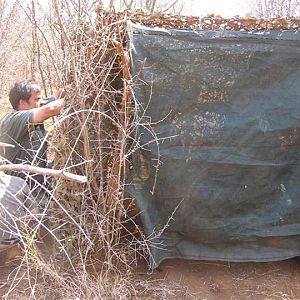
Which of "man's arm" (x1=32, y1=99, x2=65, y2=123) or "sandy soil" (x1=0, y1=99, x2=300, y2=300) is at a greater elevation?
"man's arm" (x1=32, y1=99, x2=65, y2=123)

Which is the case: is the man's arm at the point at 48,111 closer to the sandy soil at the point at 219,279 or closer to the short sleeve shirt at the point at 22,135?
the short sleeve shirt at the point at 22,135

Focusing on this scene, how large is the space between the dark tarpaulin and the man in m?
0.76

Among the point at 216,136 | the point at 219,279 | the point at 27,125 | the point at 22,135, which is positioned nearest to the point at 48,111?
the point at 27,125

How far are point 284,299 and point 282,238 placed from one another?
1.45 feet

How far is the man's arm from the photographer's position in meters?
3.48

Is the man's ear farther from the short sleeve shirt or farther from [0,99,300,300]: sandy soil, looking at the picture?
[0,99,300,300]: sandy soil

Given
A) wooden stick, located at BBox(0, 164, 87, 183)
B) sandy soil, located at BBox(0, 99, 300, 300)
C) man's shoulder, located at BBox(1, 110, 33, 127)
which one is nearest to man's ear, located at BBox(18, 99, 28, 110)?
man's shoulder, located at BBox(1, 110, 33, 127)

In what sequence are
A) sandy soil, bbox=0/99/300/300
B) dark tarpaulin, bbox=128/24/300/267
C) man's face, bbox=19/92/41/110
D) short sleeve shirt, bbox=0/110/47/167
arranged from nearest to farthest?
dark tarpaulin, bbox=128/24/300/267 < sandy soil, bbox=0/99/300/300 < short sleeve shirt, bbox=0/110/47/167 < man's face, bbox=19/92/41/110

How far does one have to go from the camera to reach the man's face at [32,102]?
3.93 m

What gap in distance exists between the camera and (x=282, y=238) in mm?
3578

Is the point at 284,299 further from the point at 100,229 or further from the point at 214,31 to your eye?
the point at 214,31

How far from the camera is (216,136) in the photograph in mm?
3379

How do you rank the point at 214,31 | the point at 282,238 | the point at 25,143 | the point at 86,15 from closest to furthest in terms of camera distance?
the point at 86,15 < the point at 214,31 < the point at 282,238 < the point at 25,143

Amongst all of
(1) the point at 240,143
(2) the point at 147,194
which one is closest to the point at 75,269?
(2) the point at 147,194
